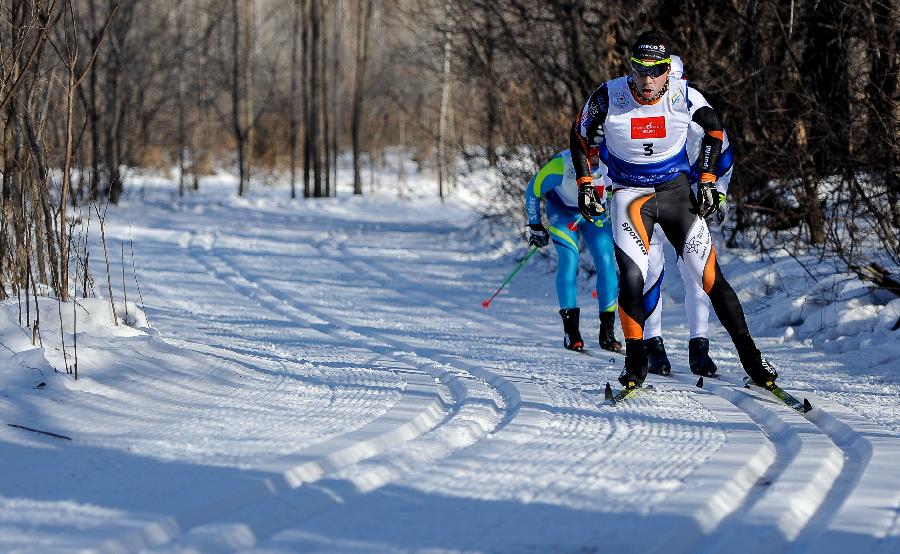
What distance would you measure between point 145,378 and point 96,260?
25.4ft

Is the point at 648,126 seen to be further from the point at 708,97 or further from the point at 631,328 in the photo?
the point at 708,97

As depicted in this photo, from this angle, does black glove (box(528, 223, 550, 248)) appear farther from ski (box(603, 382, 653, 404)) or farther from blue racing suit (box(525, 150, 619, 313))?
ski (box(603, 382, 653, 404))

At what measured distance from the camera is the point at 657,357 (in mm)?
6820

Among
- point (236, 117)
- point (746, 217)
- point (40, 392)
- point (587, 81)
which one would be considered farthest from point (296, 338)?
Answer: point (236, 117)

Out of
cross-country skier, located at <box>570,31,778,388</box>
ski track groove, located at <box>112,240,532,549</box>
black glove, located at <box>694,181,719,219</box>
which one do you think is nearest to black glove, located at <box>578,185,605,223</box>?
cross-country skier, located at <box>570,31,778,388</box>

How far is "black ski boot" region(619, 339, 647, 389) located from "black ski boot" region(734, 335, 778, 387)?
22.1 inches

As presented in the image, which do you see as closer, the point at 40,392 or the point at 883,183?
the point at 40,392

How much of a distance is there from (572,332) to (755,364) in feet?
7.68

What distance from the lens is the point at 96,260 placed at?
13.1m

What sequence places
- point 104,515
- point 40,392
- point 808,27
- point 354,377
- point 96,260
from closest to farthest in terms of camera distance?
point 104,515
point 40,392
point 354,377
point 808,27
point 96,260

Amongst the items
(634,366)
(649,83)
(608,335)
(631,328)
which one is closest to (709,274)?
(631,328)

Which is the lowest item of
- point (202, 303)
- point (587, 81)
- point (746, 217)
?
point (202, 303)

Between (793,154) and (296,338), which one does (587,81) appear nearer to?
(793,154)

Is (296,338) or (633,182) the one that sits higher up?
(633,182)
